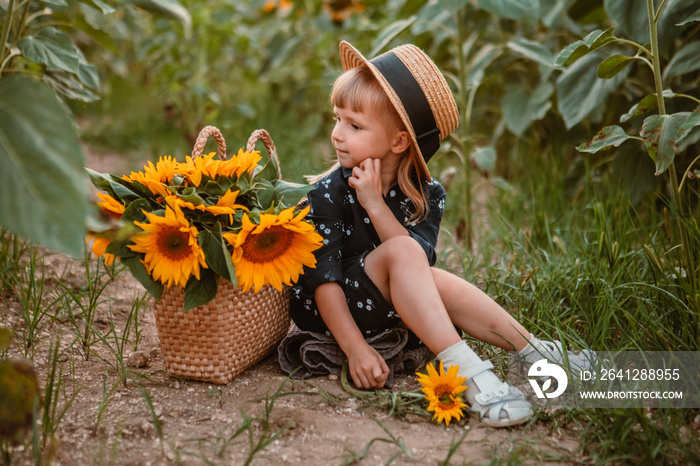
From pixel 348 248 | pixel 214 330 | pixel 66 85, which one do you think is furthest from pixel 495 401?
pixel 66 85

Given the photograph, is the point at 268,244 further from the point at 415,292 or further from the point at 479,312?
the point at 479,312

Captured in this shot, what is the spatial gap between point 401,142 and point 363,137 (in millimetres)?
110

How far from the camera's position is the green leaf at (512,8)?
236cm

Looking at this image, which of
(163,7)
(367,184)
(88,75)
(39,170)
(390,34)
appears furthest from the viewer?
(390,34)

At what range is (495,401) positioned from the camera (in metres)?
1.56

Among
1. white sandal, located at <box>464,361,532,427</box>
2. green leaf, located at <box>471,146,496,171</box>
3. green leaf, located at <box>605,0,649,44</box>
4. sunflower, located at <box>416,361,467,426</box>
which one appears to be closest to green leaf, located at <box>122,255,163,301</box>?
sunflower, located at <box>416,361,467,426</box>

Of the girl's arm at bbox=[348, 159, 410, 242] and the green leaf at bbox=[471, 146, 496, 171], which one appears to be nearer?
the girl's arm at bbox=[348, 159, 410, 242]

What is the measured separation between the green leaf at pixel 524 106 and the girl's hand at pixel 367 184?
1.32 meters

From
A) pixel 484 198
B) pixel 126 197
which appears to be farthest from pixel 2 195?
pixel 484 198

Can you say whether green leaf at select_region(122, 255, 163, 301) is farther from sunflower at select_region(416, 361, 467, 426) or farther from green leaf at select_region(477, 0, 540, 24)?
green leaf at select_region(477, 0, 540, 24)

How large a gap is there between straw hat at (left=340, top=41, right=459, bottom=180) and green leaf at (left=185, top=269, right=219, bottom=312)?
24.6 inches

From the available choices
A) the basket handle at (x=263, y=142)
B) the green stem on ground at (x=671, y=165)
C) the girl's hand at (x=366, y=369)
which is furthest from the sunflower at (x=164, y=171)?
the green stem on ground at (x=671, y=165)

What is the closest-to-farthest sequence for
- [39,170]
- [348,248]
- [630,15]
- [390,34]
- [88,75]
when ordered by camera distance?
1. [39,170]
2. [348,248]
3. [630,15]
4. [88,75]
5. [390,34]

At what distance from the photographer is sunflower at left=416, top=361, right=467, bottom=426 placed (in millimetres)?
1534
